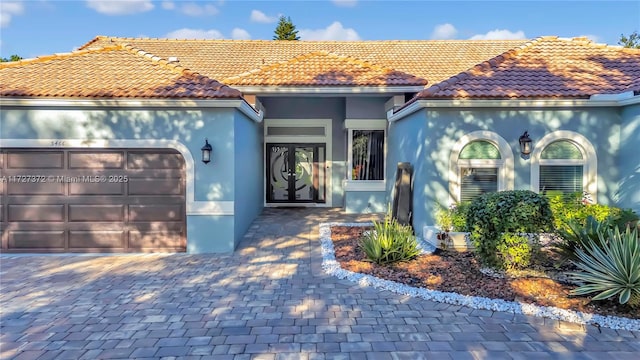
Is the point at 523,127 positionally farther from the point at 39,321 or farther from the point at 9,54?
the point at 9,54

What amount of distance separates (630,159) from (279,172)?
10.7 meters

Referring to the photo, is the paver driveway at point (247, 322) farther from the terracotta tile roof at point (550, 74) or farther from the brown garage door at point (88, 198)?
the terracotta tile roof at point (550, 74)

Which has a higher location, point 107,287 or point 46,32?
point 46,32

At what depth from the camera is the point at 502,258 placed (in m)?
6.46

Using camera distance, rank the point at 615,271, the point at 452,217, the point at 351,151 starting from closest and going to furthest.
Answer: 1. the point at 615,271
2. the point at 452,217
3. the point at 351,151

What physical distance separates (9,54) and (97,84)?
96.8 ft

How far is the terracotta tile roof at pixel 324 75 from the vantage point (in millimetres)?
11539

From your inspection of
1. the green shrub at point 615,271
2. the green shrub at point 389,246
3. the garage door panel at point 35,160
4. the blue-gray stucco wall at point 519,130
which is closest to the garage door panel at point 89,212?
the garage door panel at point 35,160

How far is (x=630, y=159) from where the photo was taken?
841cm

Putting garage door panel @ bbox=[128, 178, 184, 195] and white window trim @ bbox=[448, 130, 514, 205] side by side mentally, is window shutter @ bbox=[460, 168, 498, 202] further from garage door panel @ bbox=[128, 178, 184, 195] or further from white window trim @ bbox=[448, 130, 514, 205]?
garage door panel @ bbox=[128, 178, 184, 195]

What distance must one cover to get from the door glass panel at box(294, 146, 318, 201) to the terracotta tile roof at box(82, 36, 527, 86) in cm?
352

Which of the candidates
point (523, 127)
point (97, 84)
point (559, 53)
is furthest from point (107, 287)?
point (559, 53)

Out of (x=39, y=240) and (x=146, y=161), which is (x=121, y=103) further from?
(x=39, y=240)

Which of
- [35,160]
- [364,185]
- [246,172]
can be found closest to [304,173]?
[364,185]
